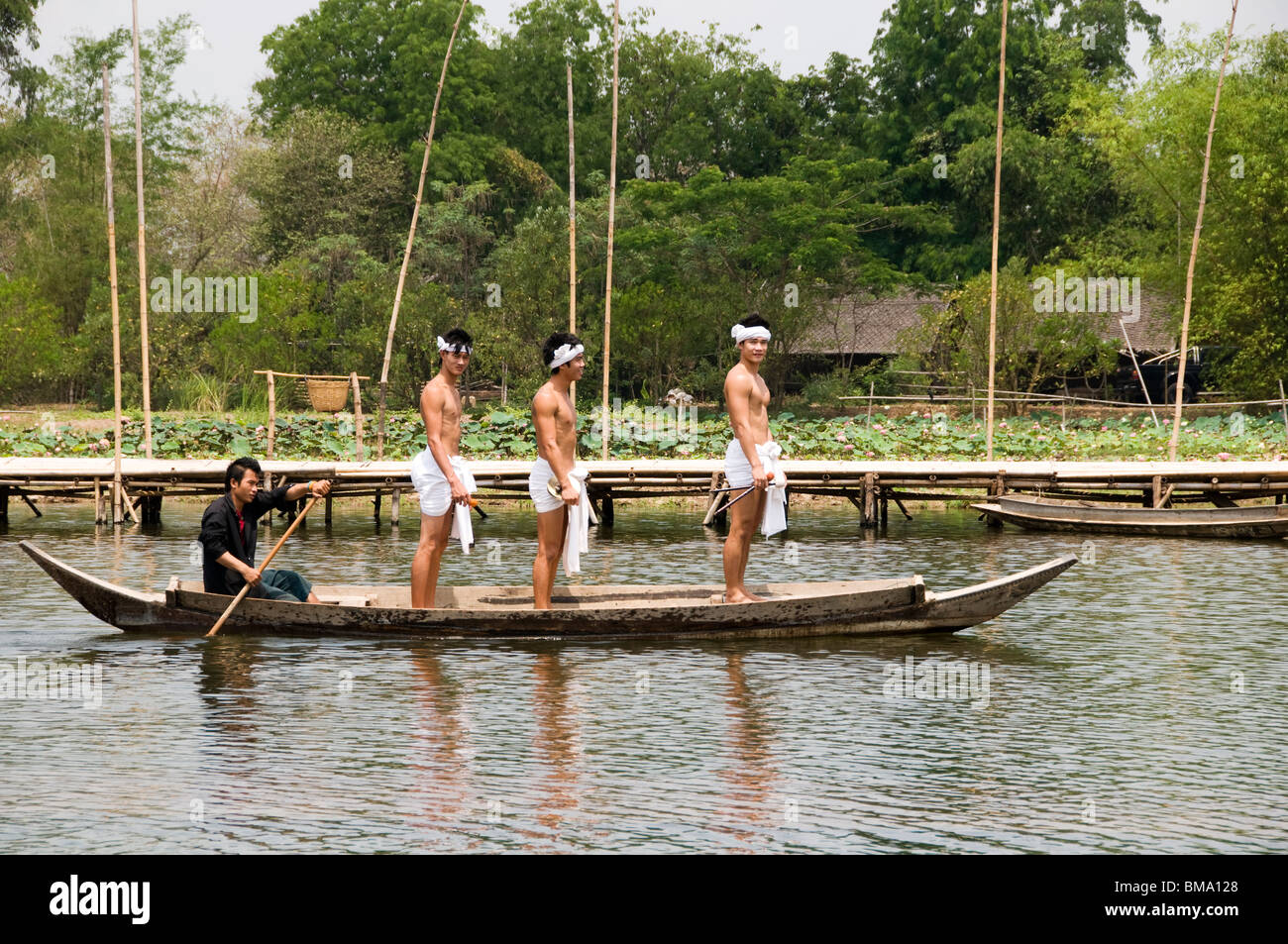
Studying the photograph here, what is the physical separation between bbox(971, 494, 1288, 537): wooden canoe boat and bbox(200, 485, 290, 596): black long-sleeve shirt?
387 inches

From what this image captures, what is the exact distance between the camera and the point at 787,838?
6.50m

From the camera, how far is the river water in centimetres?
664

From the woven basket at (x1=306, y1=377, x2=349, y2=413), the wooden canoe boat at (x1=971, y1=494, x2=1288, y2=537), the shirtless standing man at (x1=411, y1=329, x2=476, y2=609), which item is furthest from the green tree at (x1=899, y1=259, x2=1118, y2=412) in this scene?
the shirtless standing man at (x1=411, y1=329, x2=476, y2=609)

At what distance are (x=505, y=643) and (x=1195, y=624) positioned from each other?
519 cm

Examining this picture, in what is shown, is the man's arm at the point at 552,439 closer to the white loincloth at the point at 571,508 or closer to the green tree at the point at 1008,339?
the white loincloth at the point at 571,508

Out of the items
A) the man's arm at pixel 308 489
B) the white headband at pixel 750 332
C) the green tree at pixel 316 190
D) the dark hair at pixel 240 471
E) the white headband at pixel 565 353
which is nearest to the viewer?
the man's arm at pixel 308 489

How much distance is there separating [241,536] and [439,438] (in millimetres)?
1449

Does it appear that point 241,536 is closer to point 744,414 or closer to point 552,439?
point 552,439

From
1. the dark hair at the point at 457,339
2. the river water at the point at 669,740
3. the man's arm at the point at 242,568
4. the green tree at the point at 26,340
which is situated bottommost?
the river water at the point at 669,740

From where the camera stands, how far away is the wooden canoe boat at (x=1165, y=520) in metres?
17.3

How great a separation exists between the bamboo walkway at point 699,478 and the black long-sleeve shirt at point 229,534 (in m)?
7.23

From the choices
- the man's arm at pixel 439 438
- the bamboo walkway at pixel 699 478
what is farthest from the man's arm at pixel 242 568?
the bamboo walkway at pixel 699 478

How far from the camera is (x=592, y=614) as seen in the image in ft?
34.1
